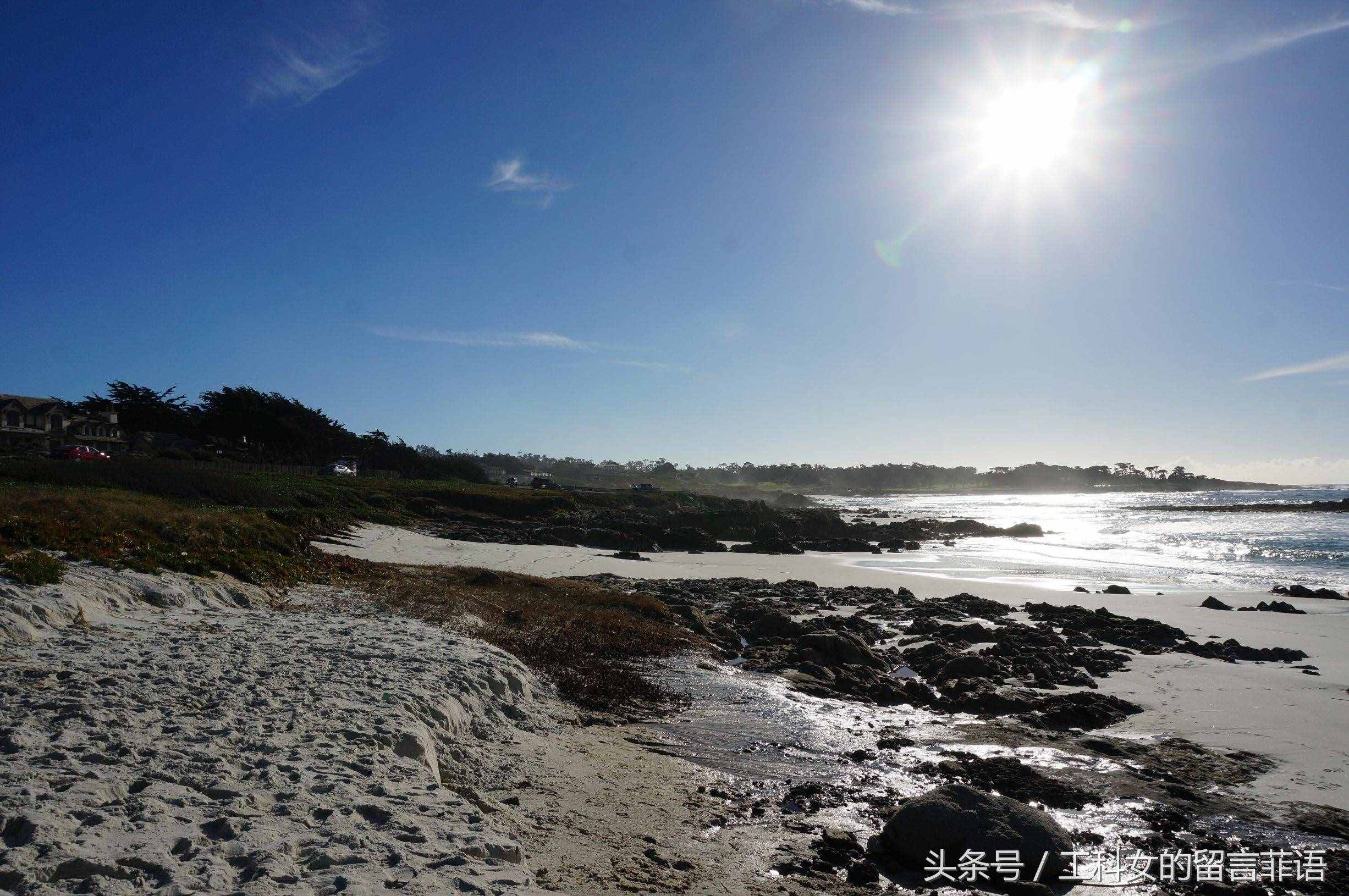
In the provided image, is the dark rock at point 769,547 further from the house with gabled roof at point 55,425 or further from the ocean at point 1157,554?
the house with gabled roof at point 55,425

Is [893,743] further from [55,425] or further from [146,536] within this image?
[55,425]

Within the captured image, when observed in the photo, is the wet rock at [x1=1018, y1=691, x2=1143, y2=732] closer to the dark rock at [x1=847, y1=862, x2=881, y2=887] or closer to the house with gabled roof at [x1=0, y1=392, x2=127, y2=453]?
the dark rock at [x1=847, y1=862, x2=881, y2=887]

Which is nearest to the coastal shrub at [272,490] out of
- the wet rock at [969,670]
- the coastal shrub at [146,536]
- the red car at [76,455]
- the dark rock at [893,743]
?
the red car at [76,455]

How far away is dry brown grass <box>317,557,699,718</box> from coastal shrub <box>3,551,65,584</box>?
4.80 m

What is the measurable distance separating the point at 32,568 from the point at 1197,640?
21.9m

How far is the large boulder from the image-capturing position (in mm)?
6000

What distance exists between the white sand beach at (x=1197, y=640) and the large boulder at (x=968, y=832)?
3485 millimetres

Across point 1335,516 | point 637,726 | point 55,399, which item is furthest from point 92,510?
point 1335,516

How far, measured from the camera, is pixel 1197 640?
16.9 meters

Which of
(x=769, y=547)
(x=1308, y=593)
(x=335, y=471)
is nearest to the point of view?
(x=1308, y=593)

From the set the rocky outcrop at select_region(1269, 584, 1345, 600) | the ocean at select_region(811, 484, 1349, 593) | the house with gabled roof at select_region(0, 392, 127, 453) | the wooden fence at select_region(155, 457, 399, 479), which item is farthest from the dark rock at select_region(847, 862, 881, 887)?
the house with gabled roof at select_region(0, 392, 127, 453)

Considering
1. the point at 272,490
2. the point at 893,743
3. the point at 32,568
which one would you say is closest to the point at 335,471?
the point at 272,490

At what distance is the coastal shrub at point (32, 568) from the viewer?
9.05 meters

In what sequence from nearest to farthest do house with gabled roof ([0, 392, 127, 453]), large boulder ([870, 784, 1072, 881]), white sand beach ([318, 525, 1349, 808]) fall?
large boulder ([870, 784, 1072, 881]), white sand beach ([318, 525, 1349, 808]), house with gabled roof ([0, 392, 127, 453])
